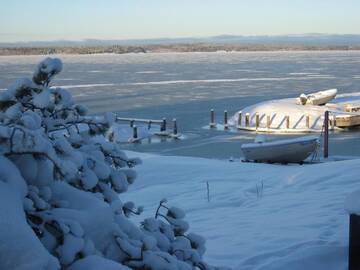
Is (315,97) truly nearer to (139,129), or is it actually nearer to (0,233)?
(139,129)

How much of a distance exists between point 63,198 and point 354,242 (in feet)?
8.53

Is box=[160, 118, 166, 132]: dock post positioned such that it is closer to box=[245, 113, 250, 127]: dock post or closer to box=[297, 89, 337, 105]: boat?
box=[245, 113, 250, 127]: dock post

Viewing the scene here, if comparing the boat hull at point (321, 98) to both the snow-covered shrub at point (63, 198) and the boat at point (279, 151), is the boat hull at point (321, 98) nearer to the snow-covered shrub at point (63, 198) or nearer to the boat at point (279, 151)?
the boat at point (279, 151)

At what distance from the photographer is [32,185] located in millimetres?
2471

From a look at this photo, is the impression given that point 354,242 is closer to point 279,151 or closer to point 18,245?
point 18,245

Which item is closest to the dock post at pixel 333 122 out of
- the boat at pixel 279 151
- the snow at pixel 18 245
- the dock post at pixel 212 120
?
the dock post at pixel 212 120

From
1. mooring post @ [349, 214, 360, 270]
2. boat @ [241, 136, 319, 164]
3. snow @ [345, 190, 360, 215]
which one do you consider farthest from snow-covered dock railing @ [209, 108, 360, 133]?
snow @ [345, 190, 360, 215]

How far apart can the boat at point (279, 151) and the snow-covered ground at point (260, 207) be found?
14.9 feet

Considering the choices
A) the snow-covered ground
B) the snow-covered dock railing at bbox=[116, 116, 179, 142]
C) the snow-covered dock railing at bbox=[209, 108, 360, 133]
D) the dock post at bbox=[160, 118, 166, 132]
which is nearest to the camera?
the snow-covered ground

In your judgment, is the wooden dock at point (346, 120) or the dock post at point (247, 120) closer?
the wooden dock at point (346, 120)

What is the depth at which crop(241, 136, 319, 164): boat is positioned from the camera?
649 inches

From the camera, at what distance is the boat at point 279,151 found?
1648cm

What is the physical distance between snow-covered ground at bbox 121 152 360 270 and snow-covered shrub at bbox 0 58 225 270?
197 centimetres

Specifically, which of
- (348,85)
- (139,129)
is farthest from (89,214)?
(348,85)
